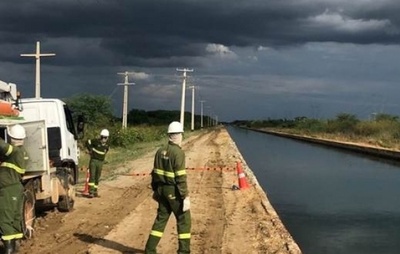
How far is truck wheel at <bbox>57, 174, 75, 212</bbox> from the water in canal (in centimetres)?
588

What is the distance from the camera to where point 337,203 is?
2259 centimetres

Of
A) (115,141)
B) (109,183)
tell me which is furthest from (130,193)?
(115,141)

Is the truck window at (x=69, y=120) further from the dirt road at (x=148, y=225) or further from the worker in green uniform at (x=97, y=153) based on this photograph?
the dirt road at (x=148, y=225)

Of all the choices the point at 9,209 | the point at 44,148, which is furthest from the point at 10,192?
the point at 44,148

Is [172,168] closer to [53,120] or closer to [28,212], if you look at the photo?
[28,212]

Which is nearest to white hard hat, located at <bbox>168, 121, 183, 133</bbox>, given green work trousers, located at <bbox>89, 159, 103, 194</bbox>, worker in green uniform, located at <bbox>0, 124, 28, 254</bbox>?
worker in green uniform, located at <bbox>0, 124, 28, 254</bbox>

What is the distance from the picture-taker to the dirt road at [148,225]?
1079 centimetres

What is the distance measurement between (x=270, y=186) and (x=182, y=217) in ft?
64.3

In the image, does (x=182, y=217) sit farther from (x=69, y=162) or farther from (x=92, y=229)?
(x=69, y=162)

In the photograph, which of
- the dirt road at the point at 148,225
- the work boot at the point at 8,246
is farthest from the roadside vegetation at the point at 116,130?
the work boot at the point at 8,246

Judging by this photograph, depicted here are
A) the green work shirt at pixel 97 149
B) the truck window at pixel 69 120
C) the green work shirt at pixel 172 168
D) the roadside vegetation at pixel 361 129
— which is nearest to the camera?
the green work shirt at pixel 172 168

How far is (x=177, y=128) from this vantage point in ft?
28.7

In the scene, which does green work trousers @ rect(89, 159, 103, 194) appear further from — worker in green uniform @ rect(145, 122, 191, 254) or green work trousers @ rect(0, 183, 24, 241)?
worker in green uniform @ rect(145, 122, 191, 254)

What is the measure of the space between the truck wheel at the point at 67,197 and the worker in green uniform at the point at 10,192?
497 cm
